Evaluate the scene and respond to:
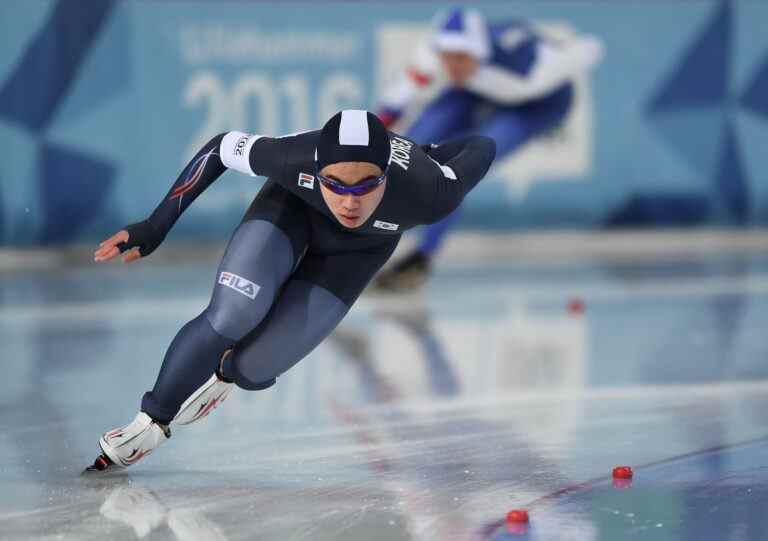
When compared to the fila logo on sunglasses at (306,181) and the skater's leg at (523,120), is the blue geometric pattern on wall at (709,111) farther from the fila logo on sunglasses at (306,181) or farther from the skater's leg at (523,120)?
the fila logo on sunglasses at (306,181)

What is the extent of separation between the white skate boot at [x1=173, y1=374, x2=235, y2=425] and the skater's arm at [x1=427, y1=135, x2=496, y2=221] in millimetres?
802

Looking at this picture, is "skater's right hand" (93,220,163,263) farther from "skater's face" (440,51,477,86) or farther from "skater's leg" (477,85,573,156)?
"skater's leg" (477,85,573,156)

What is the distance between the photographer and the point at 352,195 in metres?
3.54

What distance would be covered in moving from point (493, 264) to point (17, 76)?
11.8ft

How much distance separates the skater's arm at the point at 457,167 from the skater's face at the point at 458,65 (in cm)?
370

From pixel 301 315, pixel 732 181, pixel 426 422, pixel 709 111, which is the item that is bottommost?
pixel 426 422

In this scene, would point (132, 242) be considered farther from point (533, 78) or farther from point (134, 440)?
point (533, 78)

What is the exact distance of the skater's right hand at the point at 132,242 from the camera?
3.53 metres

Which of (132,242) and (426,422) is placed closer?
Answer: (132,242)

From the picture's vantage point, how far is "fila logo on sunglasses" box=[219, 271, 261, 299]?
365 cm

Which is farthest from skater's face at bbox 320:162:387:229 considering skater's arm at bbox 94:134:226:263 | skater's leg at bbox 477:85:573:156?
skater's leg at bbox 477:85:573:156

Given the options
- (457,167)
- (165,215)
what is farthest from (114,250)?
(457,167)

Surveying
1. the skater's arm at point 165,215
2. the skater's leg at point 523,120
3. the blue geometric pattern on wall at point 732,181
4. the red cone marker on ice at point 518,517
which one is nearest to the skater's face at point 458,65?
the skater's leg at point 523,120

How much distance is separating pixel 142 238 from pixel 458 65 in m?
4.63
